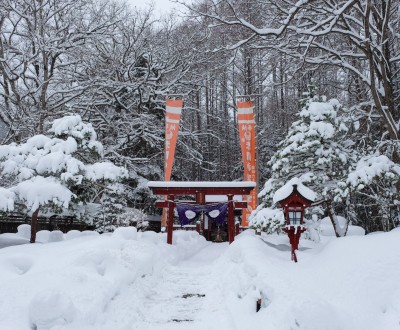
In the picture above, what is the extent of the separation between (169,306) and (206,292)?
1.56 m

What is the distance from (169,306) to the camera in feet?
26.0

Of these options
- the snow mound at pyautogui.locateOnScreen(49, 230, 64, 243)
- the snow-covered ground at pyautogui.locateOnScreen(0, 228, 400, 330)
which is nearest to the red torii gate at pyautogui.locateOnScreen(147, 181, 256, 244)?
the snow mound at pyautogui.locateOnScreen(49, 230, 64, 243)

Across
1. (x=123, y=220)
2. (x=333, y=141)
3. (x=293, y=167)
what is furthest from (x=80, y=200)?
(x=333, y=141)

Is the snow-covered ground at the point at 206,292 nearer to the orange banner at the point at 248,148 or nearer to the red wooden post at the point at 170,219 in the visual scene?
the red wooden post at the point at 170,219

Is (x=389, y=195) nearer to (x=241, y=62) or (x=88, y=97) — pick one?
(x=88, y=97)

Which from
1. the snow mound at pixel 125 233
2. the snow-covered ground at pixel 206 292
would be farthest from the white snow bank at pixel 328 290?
the snow mound at pixel 125 233

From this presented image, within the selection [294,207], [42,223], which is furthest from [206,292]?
[42,223]

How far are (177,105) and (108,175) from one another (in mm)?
10010

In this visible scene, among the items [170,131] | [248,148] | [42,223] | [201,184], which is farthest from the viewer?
[170,131]

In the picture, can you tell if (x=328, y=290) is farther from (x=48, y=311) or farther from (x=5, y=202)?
(x=5, y=202)

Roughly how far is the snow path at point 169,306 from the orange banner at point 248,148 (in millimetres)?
10620

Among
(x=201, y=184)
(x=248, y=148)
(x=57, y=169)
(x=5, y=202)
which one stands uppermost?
(x=248, y=148)

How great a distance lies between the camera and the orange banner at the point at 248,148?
21.5 m

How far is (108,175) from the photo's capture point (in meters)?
13.0
